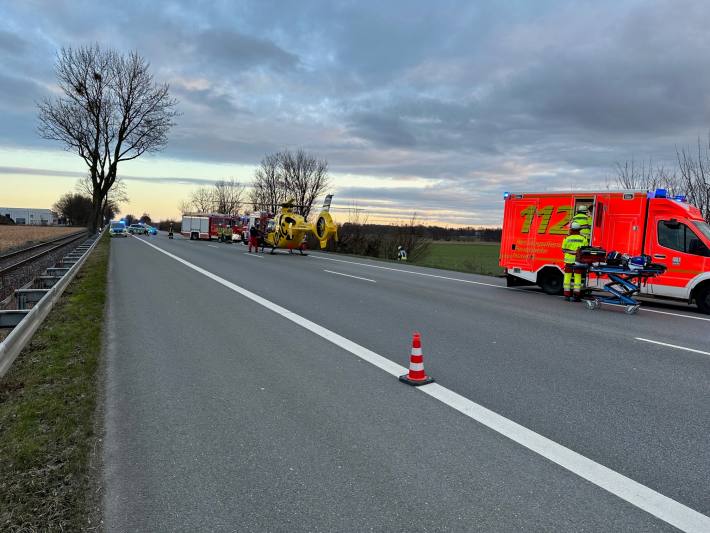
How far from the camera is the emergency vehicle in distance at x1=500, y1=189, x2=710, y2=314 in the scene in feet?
38.9

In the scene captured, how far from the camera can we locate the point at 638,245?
1262cm

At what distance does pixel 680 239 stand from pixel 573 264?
2.55 m

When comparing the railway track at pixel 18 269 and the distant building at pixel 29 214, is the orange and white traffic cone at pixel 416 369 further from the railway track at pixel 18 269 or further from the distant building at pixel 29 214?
the distant building at pixel 29 214

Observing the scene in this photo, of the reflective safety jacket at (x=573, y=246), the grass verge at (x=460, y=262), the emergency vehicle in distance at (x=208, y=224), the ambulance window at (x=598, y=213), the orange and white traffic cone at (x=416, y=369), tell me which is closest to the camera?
the orange and white traffic cone at (x=416, y=369)

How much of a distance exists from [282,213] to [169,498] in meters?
28.4

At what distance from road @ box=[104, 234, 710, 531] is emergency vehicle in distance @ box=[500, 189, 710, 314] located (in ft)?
11.2

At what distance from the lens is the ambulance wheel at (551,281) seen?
46.3 ft

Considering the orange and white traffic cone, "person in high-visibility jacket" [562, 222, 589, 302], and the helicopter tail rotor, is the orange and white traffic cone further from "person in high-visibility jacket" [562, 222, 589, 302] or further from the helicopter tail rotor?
the helicopter tail rotor

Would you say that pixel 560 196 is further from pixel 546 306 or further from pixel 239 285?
pixel 239 285

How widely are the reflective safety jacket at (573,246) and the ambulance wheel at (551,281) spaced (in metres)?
1.73

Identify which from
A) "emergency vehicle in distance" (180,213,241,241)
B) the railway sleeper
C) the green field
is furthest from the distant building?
the railway sleeper

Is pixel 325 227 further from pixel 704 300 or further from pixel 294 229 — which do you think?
pixel 704 300

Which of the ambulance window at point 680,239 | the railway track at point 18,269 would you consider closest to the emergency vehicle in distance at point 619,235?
the ambulance window at point 680,239

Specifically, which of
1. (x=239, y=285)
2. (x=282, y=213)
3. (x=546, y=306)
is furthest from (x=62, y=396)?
(x=282, y=213)
